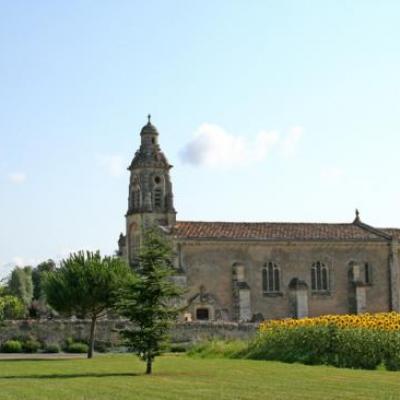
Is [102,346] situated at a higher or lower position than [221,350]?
higher

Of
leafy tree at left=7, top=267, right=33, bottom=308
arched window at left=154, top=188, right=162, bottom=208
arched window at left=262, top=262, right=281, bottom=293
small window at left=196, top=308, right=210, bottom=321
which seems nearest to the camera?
small window at left=196, top=308, right=210, bottom=321

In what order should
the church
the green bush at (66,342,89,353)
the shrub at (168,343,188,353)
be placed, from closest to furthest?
1. the shrub at (168,343,188,353)
2. the green bush at (66,342,89,353)
3. the church

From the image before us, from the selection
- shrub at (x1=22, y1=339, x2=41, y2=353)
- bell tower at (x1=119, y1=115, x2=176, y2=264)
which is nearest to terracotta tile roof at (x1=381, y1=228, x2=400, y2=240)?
bell tower at (x1=119, y1=115, x2=176, y2=264)

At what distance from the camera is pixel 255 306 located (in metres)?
59.5

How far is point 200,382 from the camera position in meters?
23.2

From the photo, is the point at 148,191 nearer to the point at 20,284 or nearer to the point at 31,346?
the point at 31,346

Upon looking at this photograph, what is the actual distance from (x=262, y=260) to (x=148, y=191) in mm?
8999

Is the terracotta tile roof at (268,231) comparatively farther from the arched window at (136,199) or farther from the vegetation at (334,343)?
the vegetation at (334,343)

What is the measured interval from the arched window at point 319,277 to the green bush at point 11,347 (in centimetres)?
2253

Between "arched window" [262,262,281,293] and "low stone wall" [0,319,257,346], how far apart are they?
33.5ft

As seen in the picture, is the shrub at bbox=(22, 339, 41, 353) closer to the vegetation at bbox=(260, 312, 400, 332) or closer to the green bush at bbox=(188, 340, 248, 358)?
the green bush at bbox=(188, 340, 248, 358)

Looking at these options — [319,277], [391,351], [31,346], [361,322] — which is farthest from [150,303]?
[319,277]

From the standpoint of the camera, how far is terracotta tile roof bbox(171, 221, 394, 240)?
2322 inches

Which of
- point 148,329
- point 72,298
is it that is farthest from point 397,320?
point 72,298
